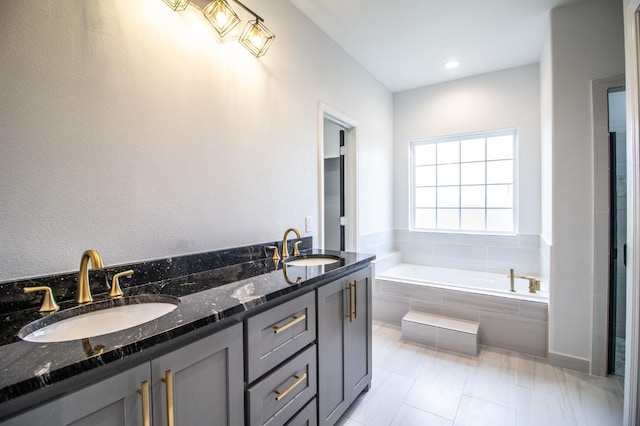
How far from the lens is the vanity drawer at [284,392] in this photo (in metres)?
1.08

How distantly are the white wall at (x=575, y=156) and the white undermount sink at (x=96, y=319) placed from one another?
2.74 meters

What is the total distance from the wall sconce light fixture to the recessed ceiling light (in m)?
2.17

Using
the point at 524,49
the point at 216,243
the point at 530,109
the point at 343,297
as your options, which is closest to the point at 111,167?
the point at 216,243

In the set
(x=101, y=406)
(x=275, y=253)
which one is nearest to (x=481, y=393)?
(x=275, y=253)

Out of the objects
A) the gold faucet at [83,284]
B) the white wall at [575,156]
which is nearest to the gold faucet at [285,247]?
the gold faucet at [83,284]

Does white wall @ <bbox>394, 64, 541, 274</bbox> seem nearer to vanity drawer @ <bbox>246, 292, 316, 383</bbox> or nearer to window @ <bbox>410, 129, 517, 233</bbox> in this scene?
window @ <bbox>410, 129, 517, 233</bbox>

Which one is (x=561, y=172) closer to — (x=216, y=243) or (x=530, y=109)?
(x=530, y=109)

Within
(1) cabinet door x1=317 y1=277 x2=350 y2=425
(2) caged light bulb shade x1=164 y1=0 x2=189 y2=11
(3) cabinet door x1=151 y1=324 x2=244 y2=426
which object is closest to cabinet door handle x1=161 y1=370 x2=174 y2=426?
(3) cabinet door x1=151 y1=324 x2=244 y2=426

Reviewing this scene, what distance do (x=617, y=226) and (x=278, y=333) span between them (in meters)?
2.59

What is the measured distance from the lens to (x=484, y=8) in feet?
7.47

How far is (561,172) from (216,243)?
2.62 meters

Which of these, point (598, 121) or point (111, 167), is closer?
point (111, 167)

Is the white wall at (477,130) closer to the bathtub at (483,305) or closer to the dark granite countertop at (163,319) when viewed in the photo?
the bathtub at (483,305)

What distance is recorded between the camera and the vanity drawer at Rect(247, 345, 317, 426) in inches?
42.6
